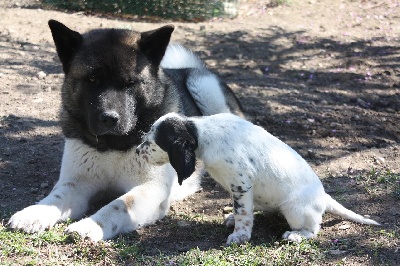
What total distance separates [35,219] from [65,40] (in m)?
1.35

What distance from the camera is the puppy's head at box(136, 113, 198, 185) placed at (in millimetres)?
3811

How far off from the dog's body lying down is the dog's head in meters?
0.49

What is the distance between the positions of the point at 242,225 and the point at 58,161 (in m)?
2.39

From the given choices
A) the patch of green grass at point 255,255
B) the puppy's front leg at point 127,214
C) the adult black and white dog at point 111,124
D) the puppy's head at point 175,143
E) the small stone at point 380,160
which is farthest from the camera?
the small stone at point 380,160

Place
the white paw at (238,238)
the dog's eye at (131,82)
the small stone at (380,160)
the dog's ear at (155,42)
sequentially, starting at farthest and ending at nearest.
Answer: the small stone at (380,160) < the dog's ear at (155,42) < the dog's eye at (131,82) < the white paw at (238,238)

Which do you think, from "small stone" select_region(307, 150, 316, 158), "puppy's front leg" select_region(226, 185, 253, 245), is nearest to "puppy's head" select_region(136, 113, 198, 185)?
"puppy's front leg" select_region(226, 185, 253, 245)

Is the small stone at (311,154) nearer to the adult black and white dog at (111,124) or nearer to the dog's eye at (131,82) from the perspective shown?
A: the adult black and white dog at (111,124)

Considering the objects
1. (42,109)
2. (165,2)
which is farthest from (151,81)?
(165,2)

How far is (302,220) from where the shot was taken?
157 inches

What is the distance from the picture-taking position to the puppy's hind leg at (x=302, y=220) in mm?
3973

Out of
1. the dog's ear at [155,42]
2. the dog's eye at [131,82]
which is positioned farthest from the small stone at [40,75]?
the dog's eye at [131,82]

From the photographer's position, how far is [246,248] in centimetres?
385

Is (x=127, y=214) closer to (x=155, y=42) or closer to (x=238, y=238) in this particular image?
(x=238, y=238)

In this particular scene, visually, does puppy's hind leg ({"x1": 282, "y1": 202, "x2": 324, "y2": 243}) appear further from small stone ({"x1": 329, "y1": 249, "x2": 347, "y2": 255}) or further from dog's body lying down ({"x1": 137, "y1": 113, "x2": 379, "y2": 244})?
small stone ({"x1": 329, "y1": 249, "x2": 347, "y2": 255})
